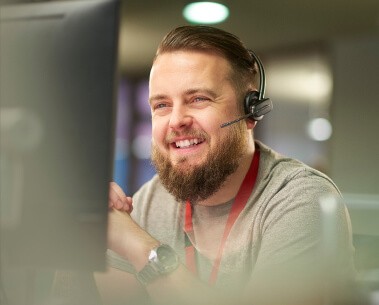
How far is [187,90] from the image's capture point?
961 millimetres

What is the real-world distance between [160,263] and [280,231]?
0.22 meters

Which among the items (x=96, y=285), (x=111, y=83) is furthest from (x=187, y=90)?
(x=96, y=285)

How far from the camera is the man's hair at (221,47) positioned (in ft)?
3.17

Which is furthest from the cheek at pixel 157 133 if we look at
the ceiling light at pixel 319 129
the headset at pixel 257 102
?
the ceiling light at pixel 319 129

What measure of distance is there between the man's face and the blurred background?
1.4 inches

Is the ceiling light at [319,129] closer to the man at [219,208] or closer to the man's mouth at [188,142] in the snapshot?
the man at [219,208]

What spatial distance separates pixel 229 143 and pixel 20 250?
0.39 meters

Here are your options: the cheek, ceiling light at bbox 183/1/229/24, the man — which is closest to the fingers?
the man

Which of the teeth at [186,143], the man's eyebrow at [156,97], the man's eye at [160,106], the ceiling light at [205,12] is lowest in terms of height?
the teeth at [186,143]

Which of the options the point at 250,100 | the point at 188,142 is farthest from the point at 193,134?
the point at 250,100

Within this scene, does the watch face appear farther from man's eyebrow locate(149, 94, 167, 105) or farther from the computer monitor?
man's eyebrow locate(149, 94, 167, 105)

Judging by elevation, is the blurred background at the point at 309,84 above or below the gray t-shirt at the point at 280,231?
above

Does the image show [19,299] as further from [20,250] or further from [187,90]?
[187,90]

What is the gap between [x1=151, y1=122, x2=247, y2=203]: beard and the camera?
0.98 m
